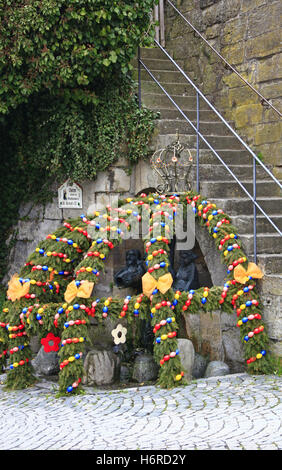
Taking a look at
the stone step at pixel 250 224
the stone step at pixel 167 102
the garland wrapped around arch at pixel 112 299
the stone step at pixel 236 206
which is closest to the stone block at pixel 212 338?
the garland wrapped around arch at pixel 112 299

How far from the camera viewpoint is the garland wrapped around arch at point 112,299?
6020mm

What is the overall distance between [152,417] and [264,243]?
2361 mm

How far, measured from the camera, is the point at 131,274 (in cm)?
721

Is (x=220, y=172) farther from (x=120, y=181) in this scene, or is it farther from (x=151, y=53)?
(x=151, y=53)

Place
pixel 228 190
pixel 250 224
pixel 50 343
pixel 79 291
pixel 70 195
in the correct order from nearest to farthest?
pixel 79 291
pixel 50 343
pixel 250 224
pixel 228 190
pixel 70 195

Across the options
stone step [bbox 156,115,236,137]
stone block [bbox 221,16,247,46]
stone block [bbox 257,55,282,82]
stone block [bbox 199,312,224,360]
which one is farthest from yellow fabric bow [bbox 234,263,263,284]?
stone block [bbox 221,16,247,46]

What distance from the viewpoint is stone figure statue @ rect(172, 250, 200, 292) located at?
6.94 m

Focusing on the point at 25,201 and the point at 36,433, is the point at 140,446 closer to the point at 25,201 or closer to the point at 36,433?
the point at 36,433

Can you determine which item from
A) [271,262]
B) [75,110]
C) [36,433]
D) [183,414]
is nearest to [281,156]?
[271,262]

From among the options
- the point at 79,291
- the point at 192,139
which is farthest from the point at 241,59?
the point at 79,291

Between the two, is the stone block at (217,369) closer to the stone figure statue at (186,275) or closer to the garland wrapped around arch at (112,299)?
the garland wrapped around arch at (112,299)

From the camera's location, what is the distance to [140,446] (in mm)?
4352

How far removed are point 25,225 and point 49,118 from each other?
169cm

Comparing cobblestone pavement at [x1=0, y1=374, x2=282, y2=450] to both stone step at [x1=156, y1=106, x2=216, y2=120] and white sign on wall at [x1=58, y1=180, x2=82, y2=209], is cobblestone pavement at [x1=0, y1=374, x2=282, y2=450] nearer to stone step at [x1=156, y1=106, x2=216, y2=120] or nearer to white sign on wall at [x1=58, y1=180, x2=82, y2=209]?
white sign on wall at [x1=58, y1=180, x2=82, y2=209]
